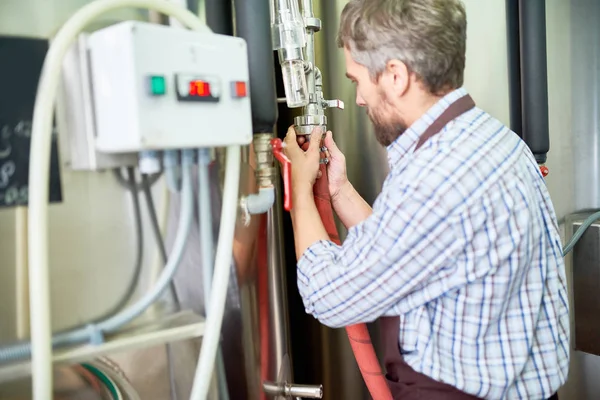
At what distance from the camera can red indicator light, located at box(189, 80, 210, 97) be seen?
0.57 metres

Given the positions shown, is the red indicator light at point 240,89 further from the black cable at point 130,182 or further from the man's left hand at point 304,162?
the man's left hand at point 304,162

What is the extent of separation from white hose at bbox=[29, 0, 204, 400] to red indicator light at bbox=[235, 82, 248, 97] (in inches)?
6.4

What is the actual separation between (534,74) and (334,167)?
22.4 inches

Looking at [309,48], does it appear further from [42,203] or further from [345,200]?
[42,203]

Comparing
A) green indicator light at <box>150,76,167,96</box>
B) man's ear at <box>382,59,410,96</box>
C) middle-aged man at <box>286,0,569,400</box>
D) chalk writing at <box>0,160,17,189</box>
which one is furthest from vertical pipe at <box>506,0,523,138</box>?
chalk writing at <box>0,160,17,189</box>

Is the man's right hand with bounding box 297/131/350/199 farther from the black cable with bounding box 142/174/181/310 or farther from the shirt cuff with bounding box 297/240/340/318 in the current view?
the black cable with bounding box 142/174/181/310

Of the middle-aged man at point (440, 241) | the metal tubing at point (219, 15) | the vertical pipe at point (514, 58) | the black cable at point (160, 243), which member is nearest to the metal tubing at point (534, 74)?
the vertical pipe at point (514, 58)

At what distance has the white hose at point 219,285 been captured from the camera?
62cm

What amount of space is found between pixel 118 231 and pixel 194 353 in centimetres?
18

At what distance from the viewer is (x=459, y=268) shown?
2.19 feet

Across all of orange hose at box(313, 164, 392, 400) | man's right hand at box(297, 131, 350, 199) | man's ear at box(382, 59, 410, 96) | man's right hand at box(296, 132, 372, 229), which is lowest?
orange hose at box(313, 164, 392, 400)

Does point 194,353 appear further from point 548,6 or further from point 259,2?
point 548,6

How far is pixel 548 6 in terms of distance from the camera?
1.30 m

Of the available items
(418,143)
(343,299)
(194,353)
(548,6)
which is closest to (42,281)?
(194,353)
